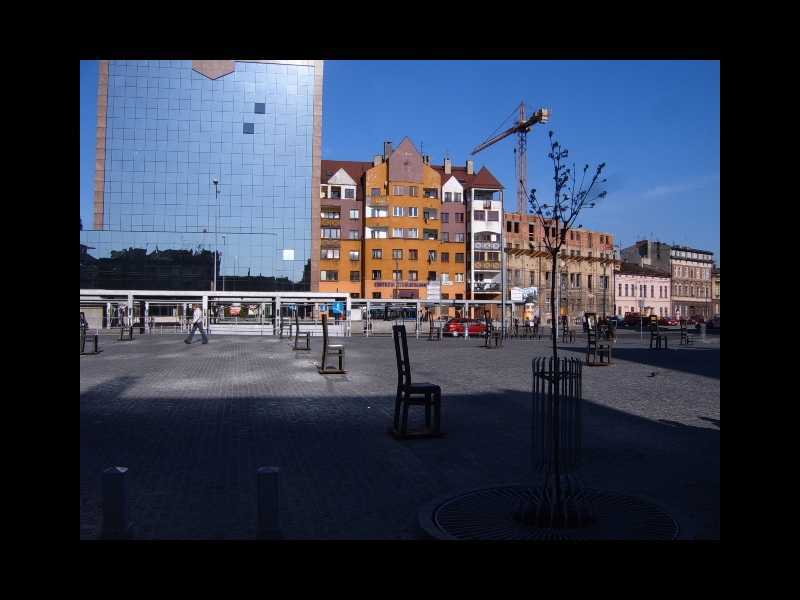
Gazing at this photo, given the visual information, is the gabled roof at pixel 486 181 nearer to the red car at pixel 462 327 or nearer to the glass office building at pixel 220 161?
the glass office building at pixel 220 161

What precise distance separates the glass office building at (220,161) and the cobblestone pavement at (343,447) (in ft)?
153

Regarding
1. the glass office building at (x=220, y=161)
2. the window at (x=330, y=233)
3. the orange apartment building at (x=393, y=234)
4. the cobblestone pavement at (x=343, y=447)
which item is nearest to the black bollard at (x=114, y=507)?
the cobblestone pavement at (x=343, y=447)

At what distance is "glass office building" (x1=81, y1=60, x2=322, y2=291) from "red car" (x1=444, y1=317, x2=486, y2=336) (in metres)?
23.5

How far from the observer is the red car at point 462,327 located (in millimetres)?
41094

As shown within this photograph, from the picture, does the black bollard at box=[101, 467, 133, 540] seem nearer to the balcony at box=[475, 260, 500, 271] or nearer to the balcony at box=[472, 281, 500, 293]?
the balcony at box=[472, 281, 500, 293]

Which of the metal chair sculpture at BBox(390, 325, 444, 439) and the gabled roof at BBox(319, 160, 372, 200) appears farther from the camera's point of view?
the gabled roof at BBox(319, 160, 372, 200)

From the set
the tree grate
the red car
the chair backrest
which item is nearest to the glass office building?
the red car

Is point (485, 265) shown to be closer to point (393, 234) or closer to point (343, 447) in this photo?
point (393, 234)

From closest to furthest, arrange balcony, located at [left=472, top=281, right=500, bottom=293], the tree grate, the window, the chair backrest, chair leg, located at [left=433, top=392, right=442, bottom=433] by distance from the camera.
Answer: the tree grate < the chair backrest < chair leg, located at [left=433, top=392, right=442, bottom=433] < the window < balcony, located at [left=472, top=281, right=500, bottom=293]

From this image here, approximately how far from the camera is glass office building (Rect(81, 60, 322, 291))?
6088cm

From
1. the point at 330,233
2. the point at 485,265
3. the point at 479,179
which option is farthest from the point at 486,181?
the point at 330,233

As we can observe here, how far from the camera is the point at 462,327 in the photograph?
41.8 meters

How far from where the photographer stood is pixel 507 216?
74.2m

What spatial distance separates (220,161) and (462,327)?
1374 inches
